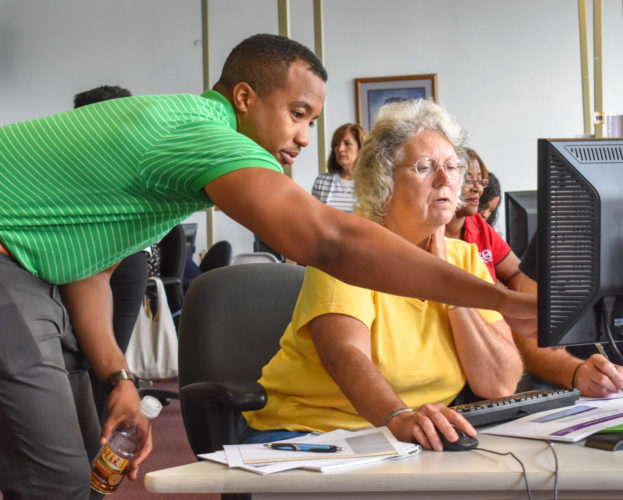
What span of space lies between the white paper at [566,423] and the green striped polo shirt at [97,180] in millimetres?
560

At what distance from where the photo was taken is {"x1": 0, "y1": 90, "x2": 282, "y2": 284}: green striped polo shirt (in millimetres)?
1087

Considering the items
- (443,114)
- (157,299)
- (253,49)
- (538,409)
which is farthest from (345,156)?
(538,409)

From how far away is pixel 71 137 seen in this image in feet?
3.83

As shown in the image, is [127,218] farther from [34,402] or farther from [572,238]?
[572,238]

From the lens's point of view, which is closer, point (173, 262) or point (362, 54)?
point (173, 262)

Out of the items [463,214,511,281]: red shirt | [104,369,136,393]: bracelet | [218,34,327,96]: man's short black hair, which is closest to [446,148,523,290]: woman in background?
[463,214,511,281]: red shirt

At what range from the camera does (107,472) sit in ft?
3.99

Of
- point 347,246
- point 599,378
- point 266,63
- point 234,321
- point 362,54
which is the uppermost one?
point 362,54

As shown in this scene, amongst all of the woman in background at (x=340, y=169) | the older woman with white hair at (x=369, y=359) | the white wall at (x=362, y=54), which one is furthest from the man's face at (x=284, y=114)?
the white wall at (x=362, y=54)

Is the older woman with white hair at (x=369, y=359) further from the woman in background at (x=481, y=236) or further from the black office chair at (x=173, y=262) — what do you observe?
the black office chair at (x=173, y=262)

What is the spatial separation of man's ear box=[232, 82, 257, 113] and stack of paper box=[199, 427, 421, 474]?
621mm

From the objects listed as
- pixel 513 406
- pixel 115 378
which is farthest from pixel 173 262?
pixel 513 406

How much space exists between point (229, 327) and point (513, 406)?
25.7 inches

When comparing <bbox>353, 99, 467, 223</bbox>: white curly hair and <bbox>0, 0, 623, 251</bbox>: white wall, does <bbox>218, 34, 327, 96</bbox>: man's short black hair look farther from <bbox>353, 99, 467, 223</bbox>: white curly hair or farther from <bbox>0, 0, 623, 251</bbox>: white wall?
<bbox>0, 0, 623, 251</bbox>: white wall
